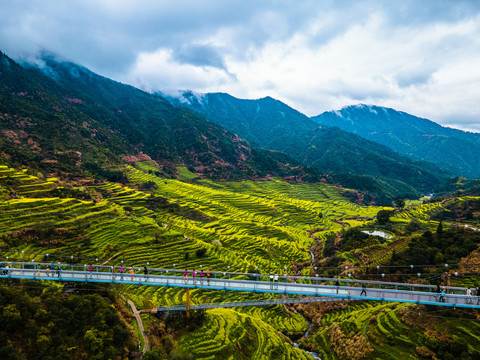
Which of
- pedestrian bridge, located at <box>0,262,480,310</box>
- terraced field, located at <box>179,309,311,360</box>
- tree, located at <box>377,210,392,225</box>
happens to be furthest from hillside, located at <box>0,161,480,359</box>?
tree, located at <box>377,210,392,225</box>

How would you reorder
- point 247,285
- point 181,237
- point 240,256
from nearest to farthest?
point 247,285
point 240,256
point 181,237

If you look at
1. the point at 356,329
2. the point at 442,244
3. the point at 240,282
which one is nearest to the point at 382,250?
the point at 442,244

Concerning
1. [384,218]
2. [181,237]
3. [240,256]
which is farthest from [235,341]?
[384,218]

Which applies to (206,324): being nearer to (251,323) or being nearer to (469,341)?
(251,323)

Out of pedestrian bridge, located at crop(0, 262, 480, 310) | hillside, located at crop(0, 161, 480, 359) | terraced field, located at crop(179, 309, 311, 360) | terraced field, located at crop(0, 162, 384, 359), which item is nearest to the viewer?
pedestrian bridge, located at crop(0, 262, 480, 310)

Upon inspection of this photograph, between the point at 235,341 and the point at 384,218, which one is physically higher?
the point at 384,218

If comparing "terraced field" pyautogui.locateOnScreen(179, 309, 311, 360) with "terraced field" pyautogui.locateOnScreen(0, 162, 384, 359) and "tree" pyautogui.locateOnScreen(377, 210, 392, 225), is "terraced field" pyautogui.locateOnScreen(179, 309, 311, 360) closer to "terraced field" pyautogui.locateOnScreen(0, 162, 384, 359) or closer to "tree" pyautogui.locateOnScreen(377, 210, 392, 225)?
"terraced field" pyautogui.locateOnScreen(0, 162, 384, 359)

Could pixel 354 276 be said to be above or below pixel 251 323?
above

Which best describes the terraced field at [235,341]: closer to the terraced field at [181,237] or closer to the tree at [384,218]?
the terraced field at [181,237]

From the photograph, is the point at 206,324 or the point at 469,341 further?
the point at 206,324

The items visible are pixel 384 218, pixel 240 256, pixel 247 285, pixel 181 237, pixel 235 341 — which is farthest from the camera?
pixel 384 218

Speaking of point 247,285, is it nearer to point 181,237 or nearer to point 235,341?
point 235,341
